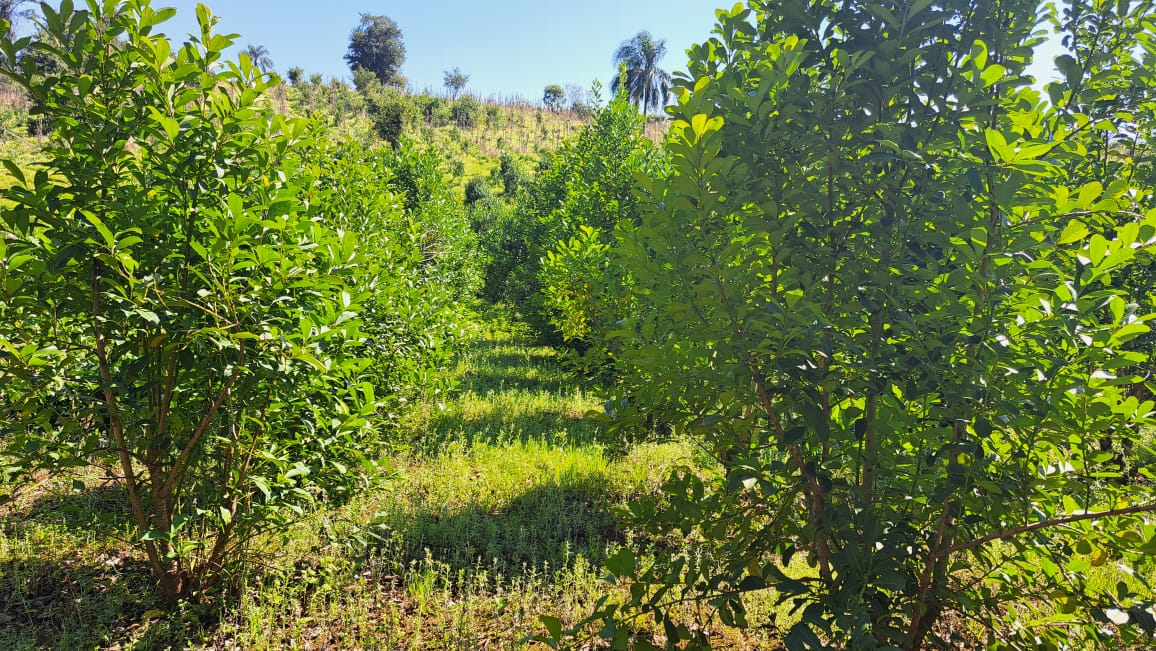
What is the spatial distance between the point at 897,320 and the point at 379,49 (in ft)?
232

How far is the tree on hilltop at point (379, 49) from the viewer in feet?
198

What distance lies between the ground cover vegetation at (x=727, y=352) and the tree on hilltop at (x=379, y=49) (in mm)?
67085

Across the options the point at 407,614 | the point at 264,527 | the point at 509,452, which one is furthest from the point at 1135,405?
the point at 509,452

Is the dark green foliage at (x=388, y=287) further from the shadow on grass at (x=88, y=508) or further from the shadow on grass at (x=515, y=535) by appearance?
the shadow on grass at (x=88, y=508)

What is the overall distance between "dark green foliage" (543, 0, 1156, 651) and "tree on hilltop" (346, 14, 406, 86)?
224 feet

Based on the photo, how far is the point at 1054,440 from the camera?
5.45 feet

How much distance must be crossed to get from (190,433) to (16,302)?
100 centimetres

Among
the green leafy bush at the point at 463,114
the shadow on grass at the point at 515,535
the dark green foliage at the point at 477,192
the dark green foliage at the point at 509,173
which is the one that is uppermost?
the green leafy bush at the point at 463,114

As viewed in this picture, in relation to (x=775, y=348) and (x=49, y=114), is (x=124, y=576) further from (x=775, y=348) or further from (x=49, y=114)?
(x=775, y=348)

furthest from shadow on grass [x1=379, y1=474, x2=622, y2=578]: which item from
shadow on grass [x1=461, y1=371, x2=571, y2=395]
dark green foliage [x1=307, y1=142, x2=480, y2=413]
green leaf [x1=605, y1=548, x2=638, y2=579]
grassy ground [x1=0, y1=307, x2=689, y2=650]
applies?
shadow on grass [x1=461, y1=371, x2=571, y2=395]

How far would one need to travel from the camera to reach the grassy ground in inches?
118

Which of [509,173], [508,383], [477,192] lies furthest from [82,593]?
[509,173]

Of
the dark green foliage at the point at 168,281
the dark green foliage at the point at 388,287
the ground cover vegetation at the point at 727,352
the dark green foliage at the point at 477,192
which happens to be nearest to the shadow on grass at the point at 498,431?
the dark green foliage at the point at 388,287

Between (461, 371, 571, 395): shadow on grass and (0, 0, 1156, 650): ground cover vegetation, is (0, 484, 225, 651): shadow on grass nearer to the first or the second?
(0, 0, 1156, 650): ground cover vegetation
